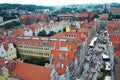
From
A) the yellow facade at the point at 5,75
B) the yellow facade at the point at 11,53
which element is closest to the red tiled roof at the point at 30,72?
the yellow facade at the point at 5,75

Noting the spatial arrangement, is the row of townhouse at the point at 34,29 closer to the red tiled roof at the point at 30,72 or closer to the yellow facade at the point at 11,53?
the yellow facade at the point at 11,53

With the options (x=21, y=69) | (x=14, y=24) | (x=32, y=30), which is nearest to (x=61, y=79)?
(x=21, y=69)

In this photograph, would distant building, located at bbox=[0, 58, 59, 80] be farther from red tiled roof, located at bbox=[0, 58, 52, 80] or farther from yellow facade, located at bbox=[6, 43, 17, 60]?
yellow facade, located at bbox=[6, 43, 17, 60]

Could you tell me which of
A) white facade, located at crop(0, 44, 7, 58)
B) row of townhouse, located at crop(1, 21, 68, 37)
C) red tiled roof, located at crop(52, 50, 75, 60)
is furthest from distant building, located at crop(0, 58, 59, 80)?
row of townhouse, located at crop(1, 21, 68, 37)

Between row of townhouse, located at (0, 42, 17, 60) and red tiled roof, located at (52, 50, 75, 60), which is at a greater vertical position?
red tiled roof, located at (52, 50, 75, 60)

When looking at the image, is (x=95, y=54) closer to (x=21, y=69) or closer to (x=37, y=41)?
(x=37, y=41)

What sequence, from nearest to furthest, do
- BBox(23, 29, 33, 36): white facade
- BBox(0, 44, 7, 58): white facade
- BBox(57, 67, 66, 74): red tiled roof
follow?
BBox(57, 67, 66, 74): red tiled roof → BBox(0, 44, 7, 58): white facade → BBox(23, 29, 33, 36): white facade

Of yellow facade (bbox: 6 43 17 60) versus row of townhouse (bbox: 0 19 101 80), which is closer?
row of townhouse (bbox: 0 19 101 80)
